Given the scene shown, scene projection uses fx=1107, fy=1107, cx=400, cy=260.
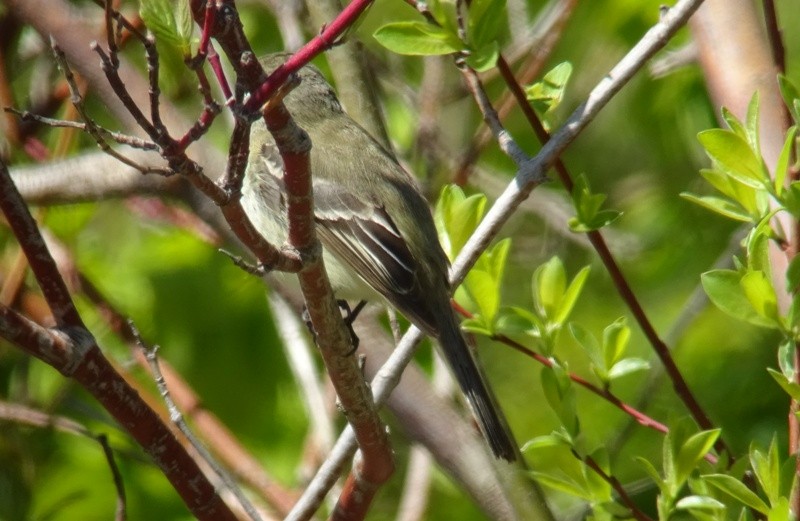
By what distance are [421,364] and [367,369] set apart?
2.47 ft

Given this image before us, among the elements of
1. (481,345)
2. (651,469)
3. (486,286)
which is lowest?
(481,345)

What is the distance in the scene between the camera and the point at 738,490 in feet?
5.61

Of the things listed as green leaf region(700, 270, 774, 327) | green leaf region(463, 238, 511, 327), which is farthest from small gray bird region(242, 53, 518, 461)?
green leaf region(700, 270, 774, 327)

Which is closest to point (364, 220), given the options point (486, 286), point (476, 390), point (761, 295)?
point (476, 390)

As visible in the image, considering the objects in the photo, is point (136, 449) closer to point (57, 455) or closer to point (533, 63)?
point (57, 455)

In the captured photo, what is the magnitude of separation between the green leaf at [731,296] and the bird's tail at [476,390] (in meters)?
0.87

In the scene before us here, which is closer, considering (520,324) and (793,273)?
(793,273)

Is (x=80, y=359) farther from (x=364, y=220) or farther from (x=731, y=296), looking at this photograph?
(x=364, y=220)

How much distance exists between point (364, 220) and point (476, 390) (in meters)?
0.81

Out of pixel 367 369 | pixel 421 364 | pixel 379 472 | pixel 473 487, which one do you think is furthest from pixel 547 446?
pixel 421 364

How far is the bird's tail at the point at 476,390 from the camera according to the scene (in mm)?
2564

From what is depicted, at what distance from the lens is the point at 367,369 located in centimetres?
317

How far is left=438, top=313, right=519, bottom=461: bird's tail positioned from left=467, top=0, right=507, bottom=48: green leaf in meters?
0.99

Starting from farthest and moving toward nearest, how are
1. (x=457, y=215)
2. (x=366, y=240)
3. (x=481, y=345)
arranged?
(x=481, y=345)
(x=366, y=240)
(x=457, y=215)
